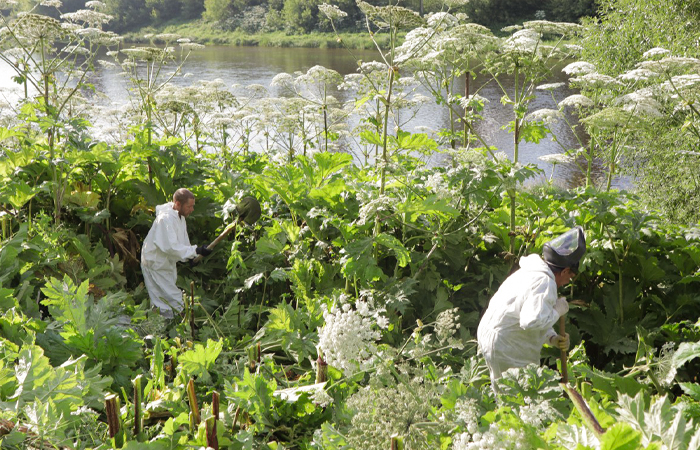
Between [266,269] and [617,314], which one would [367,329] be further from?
[617,314]

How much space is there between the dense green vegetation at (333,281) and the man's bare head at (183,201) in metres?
0.29

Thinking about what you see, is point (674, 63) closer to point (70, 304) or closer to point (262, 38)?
point (70, 304)

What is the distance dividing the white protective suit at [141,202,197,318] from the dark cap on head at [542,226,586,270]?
10.2ft

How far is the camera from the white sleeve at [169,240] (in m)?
5.30

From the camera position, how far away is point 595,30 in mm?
16344

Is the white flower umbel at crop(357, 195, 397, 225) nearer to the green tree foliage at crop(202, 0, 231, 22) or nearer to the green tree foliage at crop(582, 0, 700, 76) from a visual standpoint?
the green tree foliage at crop(582, 0, 700, 76)

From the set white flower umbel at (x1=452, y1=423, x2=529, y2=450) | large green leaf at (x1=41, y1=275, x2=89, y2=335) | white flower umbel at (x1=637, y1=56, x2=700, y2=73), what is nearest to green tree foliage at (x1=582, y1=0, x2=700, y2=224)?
white flower umbel at (x1=637, y1=56, x2=700, y2=73)

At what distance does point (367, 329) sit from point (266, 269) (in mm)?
2668

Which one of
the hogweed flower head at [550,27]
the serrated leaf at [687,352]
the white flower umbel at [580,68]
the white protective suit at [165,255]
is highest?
the hogweed flower head at [550,27]

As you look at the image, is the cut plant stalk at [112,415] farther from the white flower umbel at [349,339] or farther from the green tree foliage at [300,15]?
the green tree foliage at [300,15]

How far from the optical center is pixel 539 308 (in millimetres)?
3123

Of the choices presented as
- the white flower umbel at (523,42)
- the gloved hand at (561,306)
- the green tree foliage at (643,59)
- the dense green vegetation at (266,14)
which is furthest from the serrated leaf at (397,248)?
the dense green vegetation at (266,14)

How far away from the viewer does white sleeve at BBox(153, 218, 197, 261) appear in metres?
5.30

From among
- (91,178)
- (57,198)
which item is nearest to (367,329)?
(57,198)
